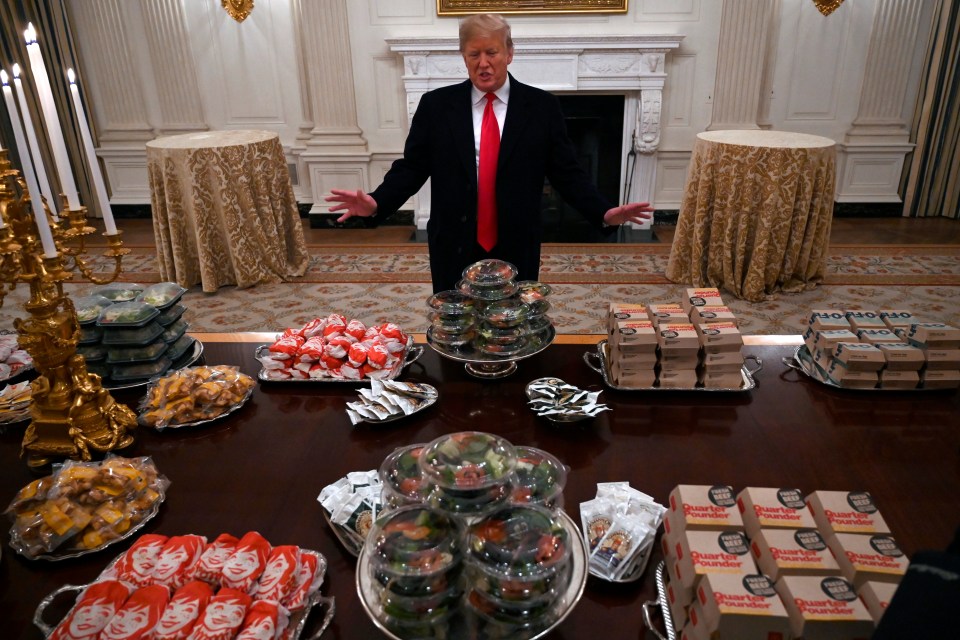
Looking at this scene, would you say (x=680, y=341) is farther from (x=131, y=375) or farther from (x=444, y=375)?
(x=131, y=375)

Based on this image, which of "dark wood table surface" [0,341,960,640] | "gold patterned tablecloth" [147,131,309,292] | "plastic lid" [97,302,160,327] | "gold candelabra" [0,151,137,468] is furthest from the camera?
"gold patterned tablecloth" [147,131,309,292]

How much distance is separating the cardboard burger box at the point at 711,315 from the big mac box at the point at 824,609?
783 millimetres

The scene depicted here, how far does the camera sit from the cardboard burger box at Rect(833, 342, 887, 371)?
1435mm

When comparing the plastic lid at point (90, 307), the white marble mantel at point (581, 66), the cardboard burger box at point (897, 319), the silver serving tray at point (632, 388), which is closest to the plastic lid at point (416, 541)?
the silver serving tray at point (632, 388)

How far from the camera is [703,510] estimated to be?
0.89 meters

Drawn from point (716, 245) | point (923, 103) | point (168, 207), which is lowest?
point (716, 245)

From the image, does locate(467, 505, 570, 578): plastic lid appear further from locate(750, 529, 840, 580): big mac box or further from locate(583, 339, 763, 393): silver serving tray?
locate(583, 339, 763, 393): silver serving tray

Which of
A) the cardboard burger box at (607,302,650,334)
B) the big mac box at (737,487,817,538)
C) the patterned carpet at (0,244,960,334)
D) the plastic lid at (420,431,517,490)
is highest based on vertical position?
the plastic lid at (420,431,517,490)

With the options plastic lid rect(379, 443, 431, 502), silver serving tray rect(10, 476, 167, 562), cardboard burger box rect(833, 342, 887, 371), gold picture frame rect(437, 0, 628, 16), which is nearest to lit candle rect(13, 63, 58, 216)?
silver serving tray rect(10, 476, 167, 562)

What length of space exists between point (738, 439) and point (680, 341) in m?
0.24

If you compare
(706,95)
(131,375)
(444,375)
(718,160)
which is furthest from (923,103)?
(131,375)

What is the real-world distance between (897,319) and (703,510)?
105 cm

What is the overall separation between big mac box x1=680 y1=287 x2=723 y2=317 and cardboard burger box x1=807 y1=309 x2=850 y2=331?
0.81ft

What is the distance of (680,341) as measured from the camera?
1.43 metres
